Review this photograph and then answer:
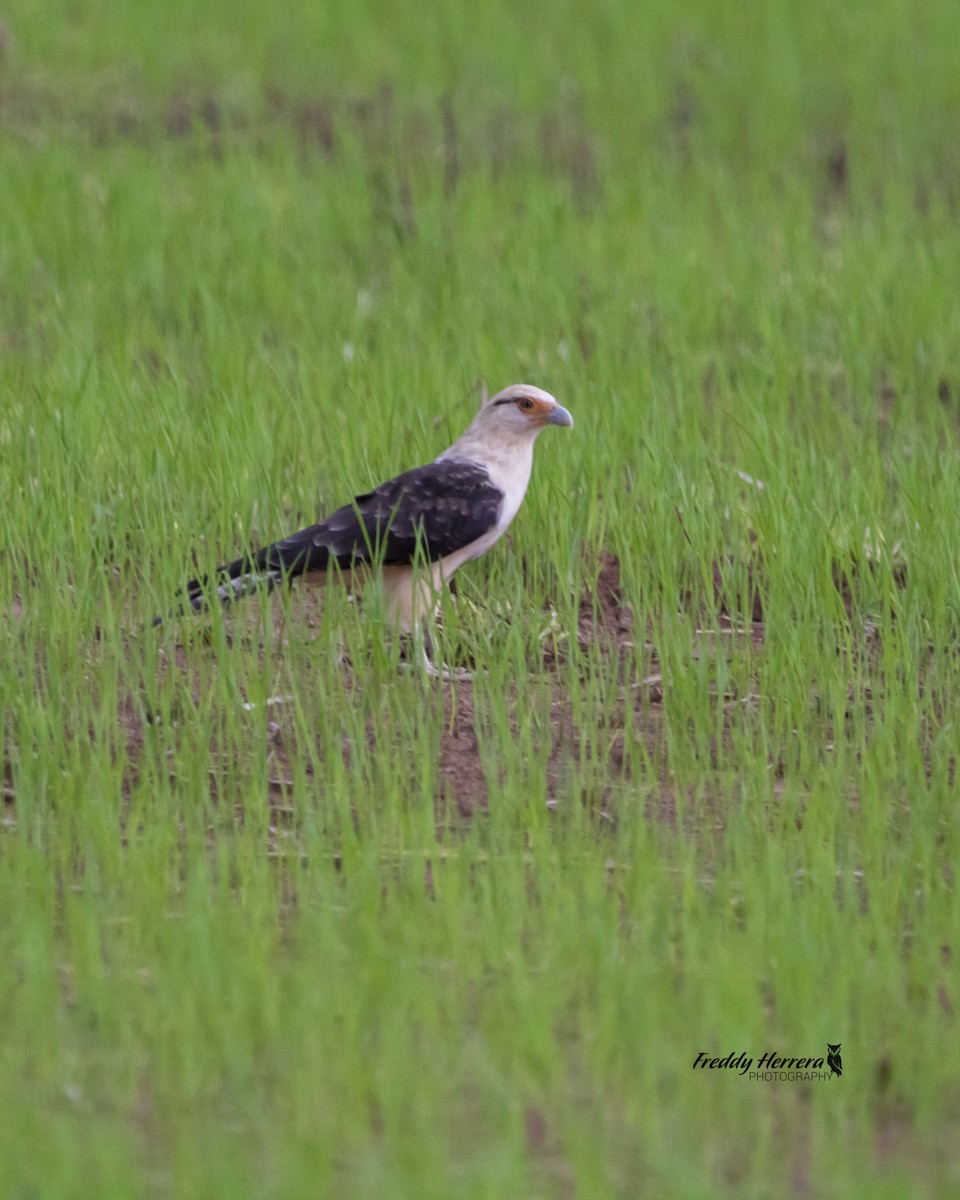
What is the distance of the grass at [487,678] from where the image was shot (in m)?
2.78

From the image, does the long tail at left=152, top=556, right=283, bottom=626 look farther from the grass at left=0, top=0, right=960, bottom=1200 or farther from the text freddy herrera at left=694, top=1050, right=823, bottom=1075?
the text freddy herrera at left=694, top=1050, right=823, bottom=1075

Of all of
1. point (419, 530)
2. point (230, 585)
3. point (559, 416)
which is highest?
point (559, 416)

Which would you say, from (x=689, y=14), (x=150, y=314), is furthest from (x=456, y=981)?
(x=689, y=14)

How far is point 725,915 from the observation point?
3.27 metres

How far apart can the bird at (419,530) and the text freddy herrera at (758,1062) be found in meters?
1.63

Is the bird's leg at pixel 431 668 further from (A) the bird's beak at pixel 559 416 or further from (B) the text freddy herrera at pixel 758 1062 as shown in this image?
(B) the text freddy herrera at pixel 758 1062

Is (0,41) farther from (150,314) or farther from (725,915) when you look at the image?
(725,915)

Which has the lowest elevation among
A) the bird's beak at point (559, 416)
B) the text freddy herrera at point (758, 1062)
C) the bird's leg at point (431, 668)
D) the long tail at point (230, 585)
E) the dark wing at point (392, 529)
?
the text freddy herrera at point (758, 1062)

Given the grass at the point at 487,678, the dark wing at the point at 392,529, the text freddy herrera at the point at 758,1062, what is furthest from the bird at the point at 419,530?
the text freddy herrera at the point at 758,1062

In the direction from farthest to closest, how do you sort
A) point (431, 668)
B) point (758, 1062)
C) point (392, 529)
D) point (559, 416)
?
point (559, 416) → point (392, 529) → point (431, 668) → point (758, 1062)

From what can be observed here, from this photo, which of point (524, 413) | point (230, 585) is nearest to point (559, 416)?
point (524, 413)

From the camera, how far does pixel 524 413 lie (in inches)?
198

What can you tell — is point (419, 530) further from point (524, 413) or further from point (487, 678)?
point (524, 413)

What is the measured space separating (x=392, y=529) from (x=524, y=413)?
0.68 metres
